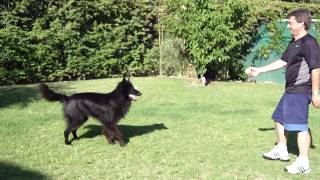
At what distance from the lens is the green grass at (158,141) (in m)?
6.19

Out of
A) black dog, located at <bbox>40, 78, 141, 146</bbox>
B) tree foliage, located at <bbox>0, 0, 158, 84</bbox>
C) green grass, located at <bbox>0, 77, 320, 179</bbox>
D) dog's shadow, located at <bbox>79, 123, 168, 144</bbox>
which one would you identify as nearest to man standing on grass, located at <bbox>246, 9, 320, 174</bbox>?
green grass, located at <bbox>0, 77, 320, 179</bbox>

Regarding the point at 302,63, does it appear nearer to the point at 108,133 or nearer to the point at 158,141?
the point at 158,141

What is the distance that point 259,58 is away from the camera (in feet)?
50.5

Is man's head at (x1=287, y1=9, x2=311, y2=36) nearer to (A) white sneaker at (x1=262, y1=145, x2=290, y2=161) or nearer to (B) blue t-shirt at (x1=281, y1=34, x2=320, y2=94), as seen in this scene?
(B) blue t-shirt at (x1=281, y1=34, x2=320, y2=94)

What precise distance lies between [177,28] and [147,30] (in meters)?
2.20

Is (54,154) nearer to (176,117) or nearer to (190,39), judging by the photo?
(176,117)

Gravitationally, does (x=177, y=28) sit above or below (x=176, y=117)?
above

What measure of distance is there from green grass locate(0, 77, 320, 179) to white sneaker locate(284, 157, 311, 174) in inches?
3.6

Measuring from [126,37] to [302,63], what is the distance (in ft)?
32.1

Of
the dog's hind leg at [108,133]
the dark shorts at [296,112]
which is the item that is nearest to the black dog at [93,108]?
the dog's hind leg at [108,133]

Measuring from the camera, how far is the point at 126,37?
15445 mm

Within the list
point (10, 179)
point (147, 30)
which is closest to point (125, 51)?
point (147, 30)

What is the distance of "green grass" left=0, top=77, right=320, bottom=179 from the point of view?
619cm

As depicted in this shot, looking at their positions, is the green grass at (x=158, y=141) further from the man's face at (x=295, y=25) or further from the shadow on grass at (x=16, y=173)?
the man's face at (x=295, y=25)
